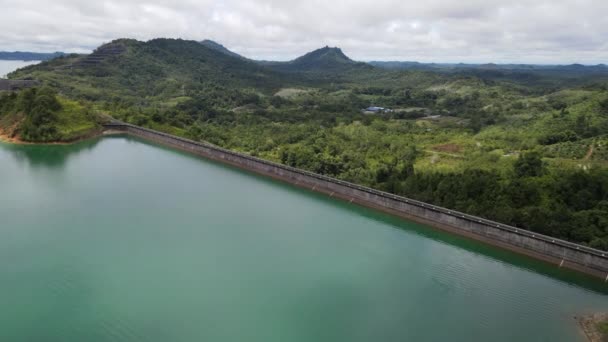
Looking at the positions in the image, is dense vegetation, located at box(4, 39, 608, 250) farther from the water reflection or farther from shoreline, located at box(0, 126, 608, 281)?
the water reflection

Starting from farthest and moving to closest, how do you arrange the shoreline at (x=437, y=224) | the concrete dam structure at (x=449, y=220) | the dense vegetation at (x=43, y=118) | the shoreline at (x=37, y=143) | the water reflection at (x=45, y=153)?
the dense vegetation at (x=43, y=118) < the shoreline at (x=37, y=143) < the water reflection at (x=45, y=153) < the shoreline at (x=437, y=224) < the concrete dam structure at (x=449, y=220)

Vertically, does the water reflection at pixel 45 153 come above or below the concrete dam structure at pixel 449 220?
above

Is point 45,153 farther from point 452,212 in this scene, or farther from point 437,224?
point 452,212

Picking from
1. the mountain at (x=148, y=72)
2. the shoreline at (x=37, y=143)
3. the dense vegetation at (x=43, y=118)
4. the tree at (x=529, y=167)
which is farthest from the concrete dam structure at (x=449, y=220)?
the mountain at (x=148, y=72)

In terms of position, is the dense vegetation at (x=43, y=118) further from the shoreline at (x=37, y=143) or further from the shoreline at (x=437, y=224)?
the shoreline at (x=437, y=224)

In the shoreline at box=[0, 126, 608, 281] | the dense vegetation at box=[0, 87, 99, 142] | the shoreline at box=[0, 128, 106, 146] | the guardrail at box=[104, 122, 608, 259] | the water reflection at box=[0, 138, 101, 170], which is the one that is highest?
the dense vegetation at box=[0, 87, 99, 142]

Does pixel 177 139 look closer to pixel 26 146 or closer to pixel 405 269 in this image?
pixel 26 146

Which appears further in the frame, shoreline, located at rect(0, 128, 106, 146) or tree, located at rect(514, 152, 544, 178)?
shoreline, located at rect(0, 128, 106, 146)

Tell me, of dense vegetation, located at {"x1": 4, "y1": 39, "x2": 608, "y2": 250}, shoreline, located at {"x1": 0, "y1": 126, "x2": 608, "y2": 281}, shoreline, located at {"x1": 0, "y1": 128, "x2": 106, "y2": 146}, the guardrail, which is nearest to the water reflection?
shoreline, located at {"x1": 0, "y1": 128, "x2": 106, "y2": 146}

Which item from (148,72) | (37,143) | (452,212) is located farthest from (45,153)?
(148,72)
